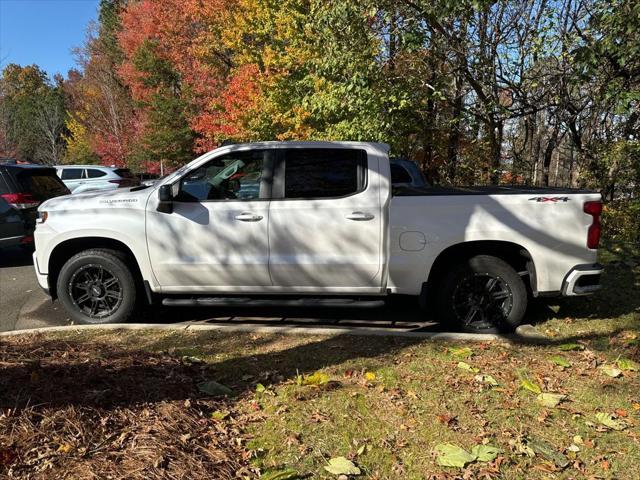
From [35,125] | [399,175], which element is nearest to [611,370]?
[399,175]

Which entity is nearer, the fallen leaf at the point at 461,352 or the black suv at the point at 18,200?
the fallen leaf at the point at 461,352

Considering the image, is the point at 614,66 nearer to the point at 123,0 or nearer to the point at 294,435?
the point at 294,435

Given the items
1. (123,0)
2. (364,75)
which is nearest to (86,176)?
(364,75)

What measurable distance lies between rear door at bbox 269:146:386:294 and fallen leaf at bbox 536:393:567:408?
1793 millimetres

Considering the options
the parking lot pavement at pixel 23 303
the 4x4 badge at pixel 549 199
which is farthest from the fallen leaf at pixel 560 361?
the parking lot pavement at pixel 23 303

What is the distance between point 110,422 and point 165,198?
2430 millimetres

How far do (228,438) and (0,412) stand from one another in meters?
1.31

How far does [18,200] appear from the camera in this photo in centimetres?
866

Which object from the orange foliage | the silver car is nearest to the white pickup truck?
the orange foliage

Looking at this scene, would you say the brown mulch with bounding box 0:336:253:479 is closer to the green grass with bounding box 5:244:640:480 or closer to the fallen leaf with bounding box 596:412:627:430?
the green grass with bounding box 5:244:640:480

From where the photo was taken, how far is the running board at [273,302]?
194 inches

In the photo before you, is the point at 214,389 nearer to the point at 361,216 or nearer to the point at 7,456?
the point at 7,456

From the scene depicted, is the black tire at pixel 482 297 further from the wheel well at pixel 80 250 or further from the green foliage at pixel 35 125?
the green foliage at pixel 35 125

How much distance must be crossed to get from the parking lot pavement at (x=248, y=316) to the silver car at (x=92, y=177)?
510 inches
